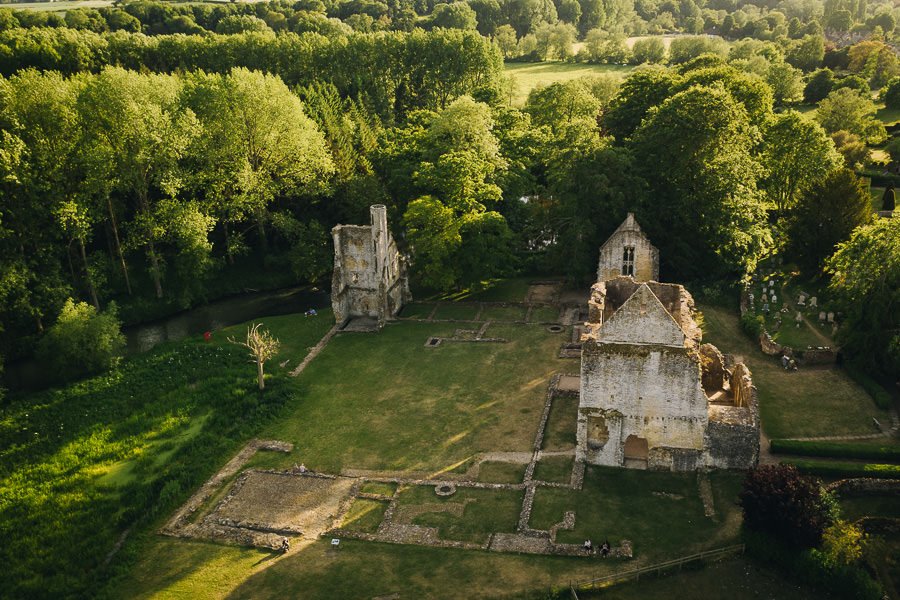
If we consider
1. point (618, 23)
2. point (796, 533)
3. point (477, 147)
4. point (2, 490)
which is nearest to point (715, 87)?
point (477, 147)

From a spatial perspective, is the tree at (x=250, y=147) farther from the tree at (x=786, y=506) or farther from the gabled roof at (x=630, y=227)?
the tree at (x=786, y=506)

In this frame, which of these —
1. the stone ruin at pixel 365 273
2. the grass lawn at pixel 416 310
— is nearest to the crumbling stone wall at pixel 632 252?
the grass lawn at pixel 416 310

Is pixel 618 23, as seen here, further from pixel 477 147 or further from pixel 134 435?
pixel 134 435

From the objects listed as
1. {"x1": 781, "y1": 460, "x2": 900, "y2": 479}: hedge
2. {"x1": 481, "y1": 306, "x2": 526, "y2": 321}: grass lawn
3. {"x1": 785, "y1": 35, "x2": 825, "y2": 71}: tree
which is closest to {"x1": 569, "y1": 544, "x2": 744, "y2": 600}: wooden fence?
{"x1": 781, "y1": 460, "x2": 900, "y2": 479}: hedge

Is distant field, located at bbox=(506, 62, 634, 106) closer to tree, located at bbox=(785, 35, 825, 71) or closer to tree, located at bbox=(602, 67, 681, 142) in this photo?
tree, located at bbox=(785, 35, 825, 71)

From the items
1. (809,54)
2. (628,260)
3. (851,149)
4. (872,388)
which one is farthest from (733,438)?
(809,54)
